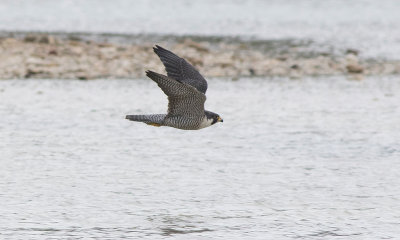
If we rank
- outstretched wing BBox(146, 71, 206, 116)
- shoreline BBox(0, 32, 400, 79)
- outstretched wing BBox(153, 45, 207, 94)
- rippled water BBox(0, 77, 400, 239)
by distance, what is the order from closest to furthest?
rippled water BBox(0, 77, 400, 239) < outstretched wing BBox(146, 71, 206, 116) < outstretched wing BBox(153, 45, 207, 94) < shoreline BBox(0, 32, 400, 79)

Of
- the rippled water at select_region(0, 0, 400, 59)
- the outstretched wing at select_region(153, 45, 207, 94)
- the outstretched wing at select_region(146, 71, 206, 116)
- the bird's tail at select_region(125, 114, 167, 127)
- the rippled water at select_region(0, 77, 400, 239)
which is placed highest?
the rippled water at select_region(0, 0, 400, 59)

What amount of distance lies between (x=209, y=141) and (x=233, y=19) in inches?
930

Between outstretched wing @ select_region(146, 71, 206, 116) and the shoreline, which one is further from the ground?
the shoreline

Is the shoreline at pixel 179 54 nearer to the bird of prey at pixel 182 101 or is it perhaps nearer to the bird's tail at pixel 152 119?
the bird of prey at pixel 182 101

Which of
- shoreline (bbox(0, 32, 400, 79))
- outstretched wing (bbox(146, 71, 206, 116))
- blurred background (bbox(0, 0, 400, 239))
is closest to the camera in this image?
blurred background (bbox(0, 0, 400, 239))

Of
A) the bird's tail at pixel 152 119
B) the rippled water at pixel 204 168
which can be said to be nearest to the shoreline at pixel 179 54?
the rippled water at pixel 204 168

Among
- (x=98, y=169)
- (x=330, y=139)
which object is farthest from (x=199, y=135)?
(x=98, y=169)

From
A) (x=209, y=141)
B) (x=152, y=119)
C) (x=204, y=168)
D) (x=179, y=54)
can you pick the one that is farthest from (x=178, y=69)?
(x=179, y=54)

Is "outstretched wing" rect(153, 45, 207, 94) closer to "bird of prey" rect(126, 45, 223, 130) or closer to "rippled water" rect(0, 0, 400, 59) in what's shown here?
"bird of prey" rect(126, 45, 223, 130)

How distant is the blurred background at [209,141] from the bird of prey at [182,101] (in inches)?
32.2

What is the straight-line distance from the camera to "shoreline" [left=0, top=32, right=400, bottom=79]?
887 inches

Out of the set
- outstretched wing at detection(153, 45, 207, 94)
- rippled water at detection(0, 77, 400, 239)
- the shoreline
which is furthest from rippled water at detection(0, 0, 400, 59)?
outstretched wing at detection(153, 45, 207, 94)

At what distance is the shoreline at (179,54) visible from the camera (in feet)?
73.9

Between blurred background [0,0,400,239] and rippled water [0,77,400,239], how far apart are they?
0.10 feet
